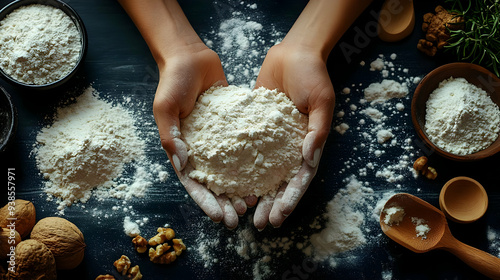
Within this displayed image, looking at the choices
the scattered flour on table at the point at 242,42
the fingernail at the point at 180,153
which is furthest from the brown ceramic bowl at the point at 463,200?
the fingernail at the point at 180,153

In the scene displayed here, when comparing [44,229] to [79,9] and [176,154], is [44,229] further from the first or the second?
[79,9]

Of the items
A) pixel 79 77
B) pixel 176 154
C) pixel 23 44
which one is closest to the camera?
pixel 176 154

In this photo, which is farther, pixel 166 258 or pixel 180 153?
pixel 166 258

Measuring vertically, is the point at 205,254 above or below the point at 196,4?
below

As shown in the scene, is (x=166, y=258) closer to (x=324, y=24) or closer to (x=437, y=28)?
(x=324, y=24)

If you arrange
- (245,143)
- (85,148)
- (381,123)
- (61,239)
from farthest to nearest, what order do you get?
1. (381,123)
2. (85,148)
3. (61,239)
4. (245,143)

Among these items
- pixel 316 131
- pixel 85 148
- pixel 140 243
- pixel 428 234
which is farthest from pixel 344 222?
pixel 85 148

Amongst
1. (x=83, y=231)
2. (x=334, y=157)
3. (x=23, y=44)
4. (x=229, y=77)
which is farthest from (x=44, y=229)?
(x=334, y=157)
